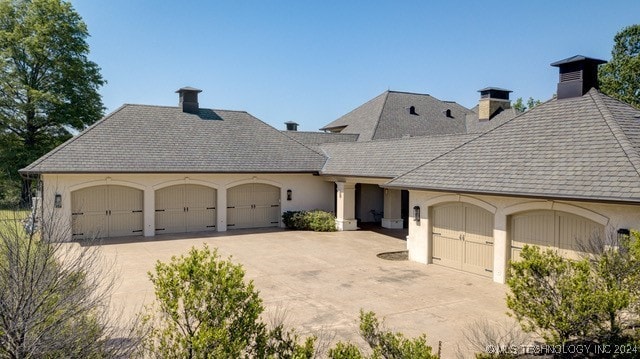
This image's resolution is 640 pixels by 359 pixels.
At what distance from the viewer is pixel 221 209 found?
20828 mm

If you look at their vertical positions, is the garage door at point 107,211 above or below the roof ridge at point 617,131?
below

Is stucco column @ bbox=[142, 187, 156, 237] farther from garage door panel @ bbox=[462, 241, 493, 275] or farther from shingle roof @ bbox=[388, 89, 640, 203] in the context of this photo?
garage door panel @ bbox=[462, 241, 493, 275]

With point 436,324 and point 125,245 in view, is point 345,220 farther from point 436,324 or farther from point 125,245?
point 436,324

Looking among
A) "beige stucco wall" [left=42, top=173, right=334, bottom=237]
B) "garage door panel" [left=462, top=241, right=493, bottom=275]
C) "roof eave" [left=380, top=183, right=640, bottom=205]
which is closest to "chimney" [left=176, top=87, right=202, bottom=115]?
"beige stucco wall" [left=42, top=173, right=334, bottom=237]

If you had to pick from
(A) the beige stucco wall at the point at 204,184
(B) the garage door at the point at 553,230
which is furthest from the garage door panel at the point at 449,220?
(A) the beige stucco wall at the point at 204,184

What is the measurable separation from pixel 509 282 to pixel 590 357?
1611 mm

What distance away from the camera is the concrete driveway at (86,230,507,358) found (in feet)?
30.0

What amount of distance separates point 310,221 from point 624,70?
86.1 ft

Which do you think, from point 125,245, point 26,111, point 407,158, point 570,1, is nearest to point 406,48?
point 407,158

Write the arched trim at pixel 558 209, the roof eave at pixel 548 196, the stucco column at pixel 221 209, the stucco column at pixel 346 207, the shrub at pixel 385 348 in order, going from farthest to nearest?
the stucco column at pixel 346 207 < the stucco column at pixel 221 209 < the arched trim at pixel 558 209 < the roof eave at pixel 548 196 < the shrub at pixel 385 348

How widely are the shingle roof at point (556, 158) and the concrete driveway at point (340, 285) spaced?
8.96 feet

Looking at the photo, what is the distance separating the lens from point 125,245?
17.2 metres

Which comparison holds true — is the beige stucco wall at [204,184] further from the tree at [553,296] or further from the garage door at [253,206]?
the tree at [553,296]

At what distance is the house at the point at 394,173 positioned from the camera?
35.9 ft
